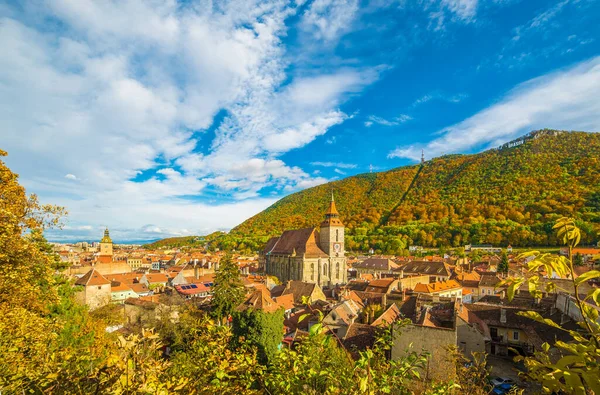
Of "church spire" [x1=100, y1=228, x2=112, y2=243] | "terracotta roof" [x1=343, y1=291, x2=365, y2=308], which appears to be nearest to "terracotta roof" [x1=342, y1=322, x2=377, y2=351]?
"terracotta roof" [x1=343, y1=291, x2=365, y2=308]

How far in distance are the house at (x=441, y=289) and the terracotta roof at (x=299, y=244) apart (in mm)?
19800

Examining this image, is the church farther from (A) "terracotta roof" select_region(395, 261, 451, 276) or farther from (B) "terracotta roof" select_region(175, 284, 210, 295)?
(B) "terracotta roof" select_region(175, 284, 210, 295)

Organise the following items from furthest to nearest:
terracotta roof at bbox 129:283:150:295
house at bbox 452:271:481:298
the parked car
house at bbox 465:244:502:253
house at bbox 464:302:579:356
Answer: house at bbox 465:244:502:253 < terracotta roof at bbox 129:283:150:295 < house at bbox 452:271:481:298 < house at bbox 464:302:579:356 < the parked car

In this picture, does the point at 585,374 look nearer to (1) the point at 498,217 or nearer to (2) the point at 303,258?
(2) the point at 303,258

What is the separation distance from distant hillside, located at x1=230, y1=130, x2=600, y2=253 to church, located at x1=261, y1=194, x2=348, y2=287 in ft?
179

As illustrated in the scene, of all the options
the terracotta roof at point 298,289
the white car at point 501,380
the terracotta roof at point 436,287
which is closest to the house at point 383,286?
the terracotta roof at point 436,287

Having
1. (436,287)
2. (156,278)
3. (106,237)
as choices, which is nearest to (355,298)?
(436,287)

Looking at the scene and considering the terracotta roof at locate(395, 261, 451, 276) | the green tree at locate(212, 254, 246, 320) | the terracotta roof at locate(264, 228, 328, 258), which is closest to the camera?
the green tree at locate(212, 254, 246, 320)

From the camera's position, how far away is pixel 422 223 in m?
125

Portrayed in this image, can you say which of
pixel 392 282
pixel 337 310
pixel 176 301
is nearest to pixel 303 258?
pixel 392 282

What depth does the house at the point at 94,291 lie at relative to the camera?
1255 inches

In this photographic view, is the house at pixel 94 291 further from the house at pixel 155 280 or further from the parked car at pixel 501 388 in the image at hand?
the parked car at pixel 501 388

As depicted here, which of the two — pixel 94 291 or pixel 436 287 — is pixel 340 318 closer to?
pixel 436 287

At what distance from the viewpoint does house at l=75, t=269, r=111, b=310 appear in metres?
31.9
